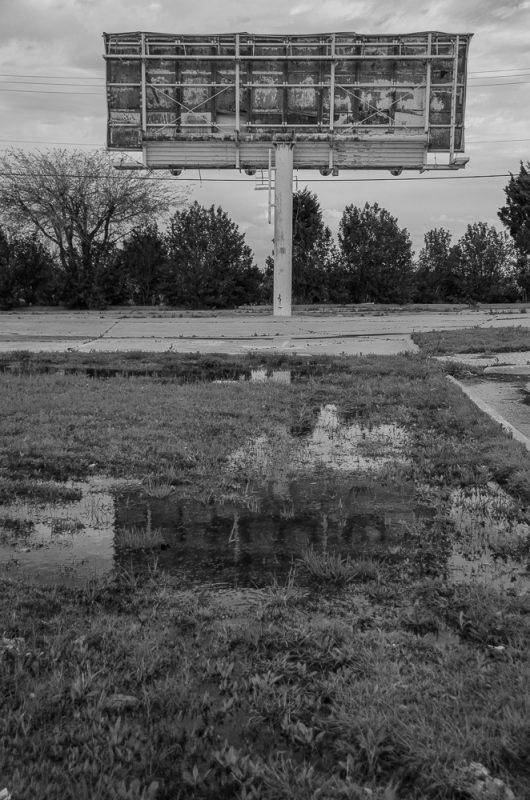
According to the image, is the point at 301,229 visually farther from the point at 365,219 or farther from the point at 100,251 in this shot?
the point at 100,251

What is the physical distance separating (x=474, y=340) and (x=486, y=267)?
54.2ft

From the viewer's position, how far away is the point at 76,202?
97.8 ft

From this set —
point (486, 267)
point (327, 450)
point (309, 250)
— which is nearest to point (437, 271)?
point (486, 267)

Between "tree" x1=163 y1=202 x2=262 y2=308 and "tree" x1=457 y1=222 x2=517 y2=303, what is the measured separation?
9264 millimetres

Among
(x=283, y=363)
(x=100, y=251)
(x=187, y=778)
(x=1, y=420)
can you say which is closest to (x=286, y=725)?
(x=187, y=778)

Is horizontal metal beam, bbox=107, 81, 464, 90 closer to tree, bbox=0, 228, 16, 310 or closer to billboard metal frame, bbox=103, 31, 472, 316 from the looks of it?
billboard metal frame, bbox=103, 31, 472, 316

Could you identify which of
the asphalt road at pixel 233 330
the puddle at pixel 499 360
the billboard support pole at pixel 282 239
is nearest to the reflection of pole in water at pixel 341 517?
the puddle at pixel 499 360

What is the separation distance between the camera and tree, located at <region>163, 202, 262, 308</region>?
91.6 ft

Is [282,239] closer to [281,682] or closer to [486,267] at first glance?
[486,267]

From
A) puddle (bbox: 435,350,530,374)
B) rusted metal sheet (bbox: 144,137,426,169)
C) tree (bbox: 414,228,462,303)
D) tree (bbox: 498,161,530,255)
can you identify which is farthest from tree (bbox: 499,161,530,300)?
puddle (bbox: 435,350,530,374)

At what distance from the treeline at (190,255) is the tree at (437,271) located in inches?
1.8

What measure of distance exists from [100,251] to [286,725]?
94.2 ft

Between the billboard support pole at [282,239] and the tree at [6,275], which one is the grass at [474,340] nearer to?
the billboard support pole at [282,239]

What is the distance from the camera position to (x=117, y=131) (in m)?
26.8
